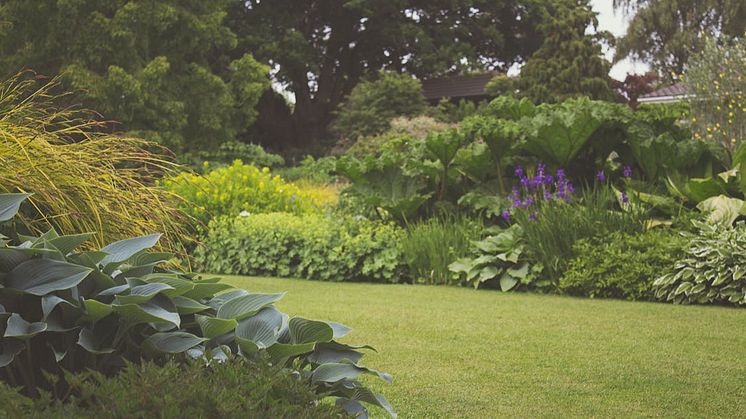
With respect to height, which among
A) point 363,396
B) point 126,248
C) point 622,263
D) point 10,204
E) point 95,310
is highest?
point 10,204

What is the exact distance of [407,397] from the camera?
3.60m

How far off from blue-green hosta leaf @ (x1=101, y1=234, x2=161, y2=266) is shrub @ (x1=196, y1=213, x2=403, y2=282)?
18.8 ft

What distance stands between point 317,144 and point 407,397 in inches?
940

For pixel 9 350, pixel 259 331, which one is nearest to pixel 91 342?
pixel 9 350

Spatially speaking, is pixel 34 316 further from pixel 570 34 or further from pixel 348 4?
pixel 348 4

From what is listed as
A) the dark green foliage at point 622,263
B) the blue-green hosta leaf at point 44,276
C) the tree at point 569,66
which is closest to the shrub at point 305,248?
the dark green foliage at point 622,263

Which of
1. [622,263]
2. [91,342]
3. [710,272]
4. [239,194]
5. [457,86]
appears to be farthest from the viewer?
[457,86]

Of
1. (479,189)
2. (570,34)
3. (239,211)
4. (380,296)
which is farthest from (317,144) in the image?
(380,296)

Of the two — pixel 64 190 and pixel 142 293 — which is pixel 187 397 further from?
pixel 64 190

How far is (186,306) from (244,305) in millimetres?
198

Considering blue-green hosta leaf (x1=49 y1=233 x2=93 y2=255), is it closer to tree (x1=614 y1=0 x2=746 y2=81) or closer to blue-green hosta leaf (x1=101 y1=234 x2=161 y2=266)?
blue-green hosta leaf (x1=101 y1=234 x2=161 y2=266)

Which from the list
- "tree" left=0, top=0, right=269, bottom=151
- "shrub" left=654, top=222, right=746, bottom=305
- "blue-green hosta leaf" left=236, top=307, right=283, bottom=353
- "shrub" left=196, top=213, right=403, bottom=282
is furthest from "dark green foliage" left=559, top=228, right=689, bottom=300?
"tree" left=0, top=0, right=269, bottom=151

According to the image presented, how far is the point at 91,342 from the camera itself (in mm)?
2176

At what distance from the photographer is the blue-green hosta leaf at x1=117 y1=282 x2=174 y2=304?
2125 mm
